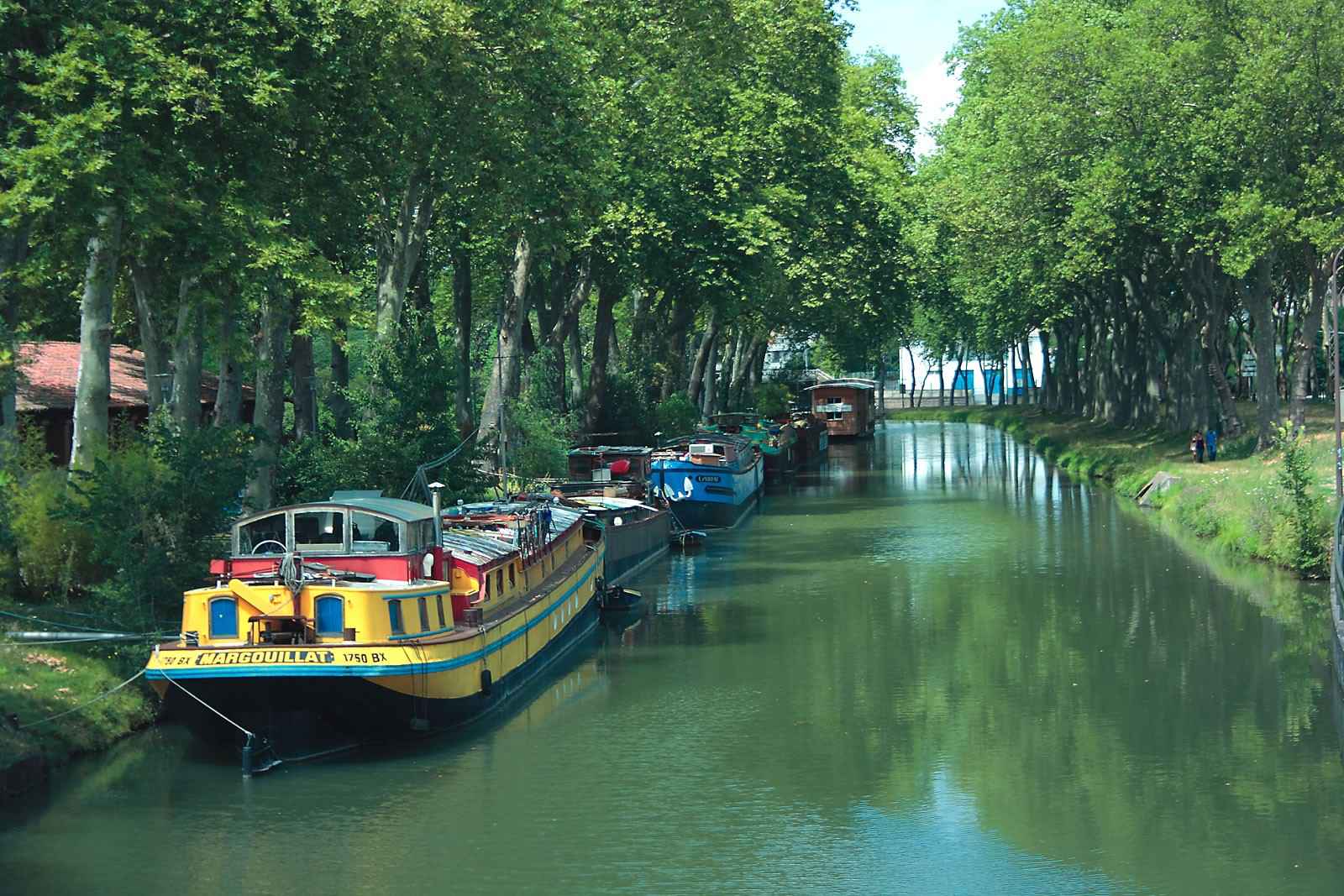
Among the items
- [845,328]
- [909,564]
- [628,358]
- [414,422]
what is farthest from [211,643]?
[845,328]

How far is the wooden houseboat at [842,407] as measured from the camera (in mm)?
118750

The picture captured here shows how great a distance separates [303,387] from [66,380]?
26.8ft

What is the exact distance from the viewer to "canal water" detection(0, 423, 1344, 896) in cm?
2194

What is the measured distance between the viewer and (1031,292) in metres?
74.2

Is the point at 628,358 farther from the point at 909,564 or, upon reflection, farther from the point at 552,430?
the point at 909,564

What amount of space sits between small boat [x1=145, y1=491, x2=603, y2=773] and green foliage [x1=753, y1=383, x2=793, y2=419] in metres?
82.9

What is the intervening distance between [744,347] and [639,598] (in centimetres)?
6953

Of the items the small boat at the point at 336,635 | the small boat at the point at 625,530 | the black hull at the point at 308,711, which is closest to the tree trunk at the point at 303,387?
the small boat at the point at 625,530

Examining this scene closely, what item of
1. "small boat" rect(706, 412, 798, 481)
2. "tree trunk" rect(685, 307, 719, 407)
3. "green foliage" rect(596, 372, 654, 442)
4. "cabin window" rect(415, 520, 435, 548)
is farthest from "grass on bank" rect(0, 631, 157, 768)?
"tree trunk" rect(685, 307, 719, 407)

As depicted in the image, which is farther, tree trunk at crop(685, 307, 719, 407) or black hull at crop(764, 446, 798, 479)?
tree trunk at crop(685, 307, 719, 407)

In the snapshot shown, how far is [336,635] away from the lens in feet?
86.7

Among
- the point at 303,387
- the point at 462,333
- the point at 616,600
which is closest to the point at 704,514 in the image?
the point at 462,333

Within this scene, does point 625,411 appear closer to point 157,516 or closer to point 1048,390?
point 157,516

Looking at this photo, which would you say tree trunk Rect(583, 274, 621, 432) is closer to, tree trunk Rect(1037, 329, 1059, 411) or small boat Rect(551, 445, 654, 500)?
small boat Rect(551, 445, 654, 500)
